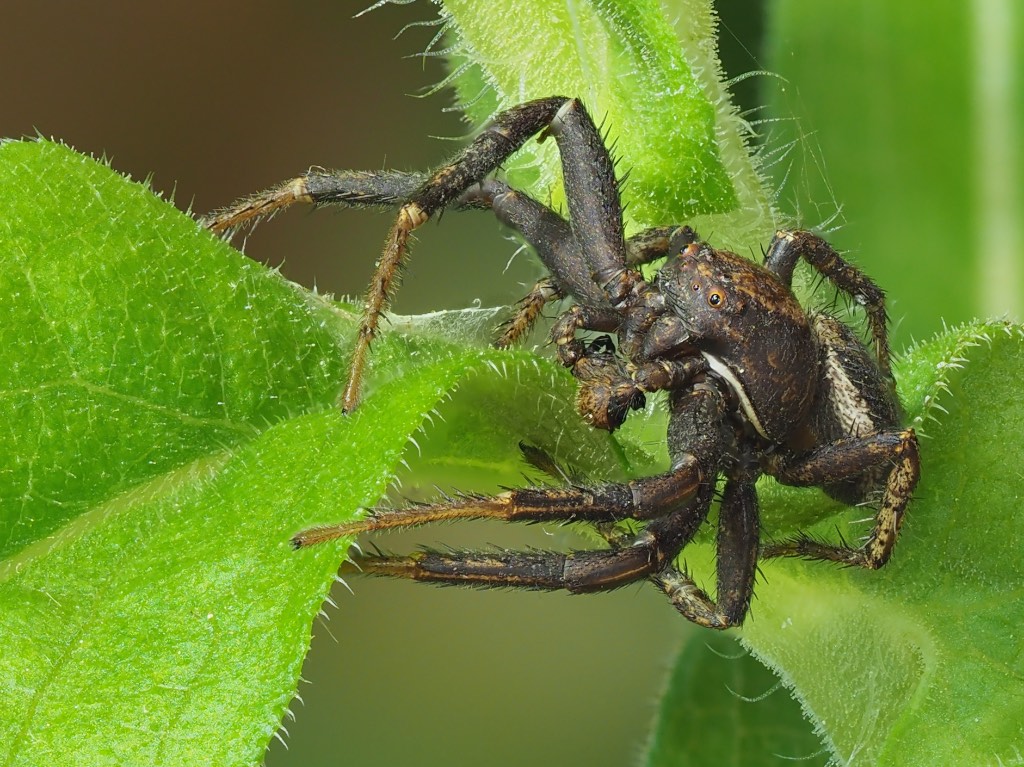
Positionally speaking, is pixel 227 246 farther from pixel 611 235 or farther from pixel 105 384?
pixel 611 235

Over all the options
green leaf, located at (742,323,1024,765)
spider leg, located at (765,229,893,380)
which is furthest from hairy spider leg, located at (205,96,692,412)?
green leaf, located at (742,323,1024,765)

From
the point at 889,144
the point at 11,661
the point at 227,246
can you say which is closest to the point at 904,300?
the point at 889,144

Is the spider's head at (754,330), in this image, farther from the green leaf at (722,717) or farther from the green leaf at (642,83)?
the green leaf at (722,717)

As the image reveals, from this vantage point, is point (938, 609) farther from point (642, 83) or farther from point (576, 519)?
point (642, 83)

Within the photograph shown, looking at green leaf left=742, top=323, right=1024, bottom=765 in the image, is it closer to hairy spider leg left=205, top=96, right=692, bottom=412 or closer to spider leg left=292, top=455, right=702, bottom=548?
spider leg left=292, top=455, right=702, bottom=548

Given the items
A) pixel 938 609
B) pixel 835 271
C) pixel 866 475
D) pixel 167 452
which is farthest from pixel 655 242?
pixel 167 452

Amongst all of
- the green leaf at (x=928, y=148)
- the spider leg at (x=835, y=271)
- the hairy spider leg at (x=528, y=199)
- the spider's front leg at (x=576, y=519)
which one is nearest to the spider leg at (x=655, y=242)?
the hairy spider leg at (x=528, y=199)
